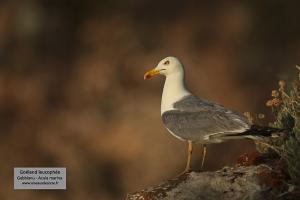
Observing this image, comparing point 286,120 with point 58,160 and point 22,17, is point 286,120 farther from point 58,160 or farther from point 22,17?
point 22,17

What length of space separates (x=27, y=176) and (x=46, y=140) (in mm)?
6871

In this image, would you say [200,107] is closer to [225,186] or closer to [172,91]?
[172,91]

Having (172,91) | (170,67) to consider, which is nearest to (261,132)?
(172,91)

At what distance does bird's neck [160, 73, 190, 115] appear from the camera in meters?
9.08

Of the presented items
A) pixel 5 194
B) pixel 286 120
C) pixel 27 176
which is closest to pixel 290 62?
pixel 5 194

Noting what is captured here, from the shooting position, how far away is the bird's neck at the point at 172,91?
29.8 feet

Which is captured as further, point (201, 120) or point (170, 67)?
point (170, 67)

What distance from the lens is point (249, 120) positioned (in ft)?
27.6

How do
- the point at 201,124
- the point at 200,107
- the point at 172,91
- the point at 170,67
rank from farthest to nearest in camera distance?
the point at 170,67 < the point at 172,91 < the point at 200,107 < the point at 201,124

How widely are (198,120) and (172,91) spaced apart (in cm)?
65

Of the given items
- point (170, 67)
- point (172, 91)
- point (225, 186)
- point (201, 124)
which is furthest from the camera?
point (170, 67)

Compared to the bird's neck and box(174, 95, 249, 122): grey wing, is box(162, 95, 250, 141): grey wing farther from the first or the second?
the bird's neck

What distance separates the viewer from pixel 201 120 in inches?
338

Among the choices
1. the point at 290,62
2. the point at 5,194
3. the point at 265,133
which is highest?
the point at 290,62
